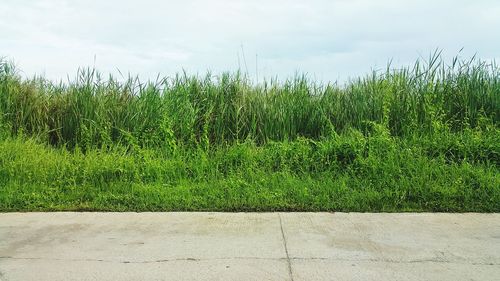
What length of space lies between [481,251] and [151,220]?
306cm

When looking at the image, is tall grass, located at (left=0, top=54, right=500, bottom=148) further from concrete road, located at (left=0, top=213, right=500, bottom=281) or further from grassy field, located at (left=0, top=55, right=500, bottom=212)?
concrete road, located at (left=0, top=213, right=500, bottom=281)

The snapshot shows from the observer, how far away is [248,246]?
4.29 metres

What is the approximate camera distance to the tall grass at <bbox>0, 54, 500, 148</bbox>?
27.4 ft

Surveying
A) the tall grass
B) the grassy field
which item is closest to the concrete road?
the grassy field

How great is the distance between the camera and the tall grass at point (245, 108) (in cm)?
834

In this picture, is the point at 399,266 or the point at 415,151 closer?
the point at 399,266

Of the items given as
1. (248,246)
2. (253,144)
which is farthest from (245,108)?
(248,246)

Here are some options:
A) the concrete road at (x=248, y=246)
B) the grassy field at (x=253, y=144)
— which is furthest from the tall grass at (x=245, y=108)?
the concrete road at (x=248, y=246)

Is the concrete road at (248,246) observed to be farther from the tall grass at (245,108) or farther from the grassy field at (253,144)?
the tall grass at (245,108)

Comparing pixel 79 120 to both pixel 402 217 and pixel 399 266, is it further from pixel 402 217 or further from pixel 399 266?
pixel 399 266

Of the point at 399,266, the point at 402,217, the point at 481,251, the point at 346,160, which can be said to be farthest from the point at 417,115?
the point at 399,266

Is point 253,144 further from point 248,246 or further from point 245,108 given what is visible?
point 248,246

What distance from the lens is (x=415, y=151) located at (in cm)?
711

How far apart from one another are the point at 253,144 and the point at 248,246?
3.77 m
